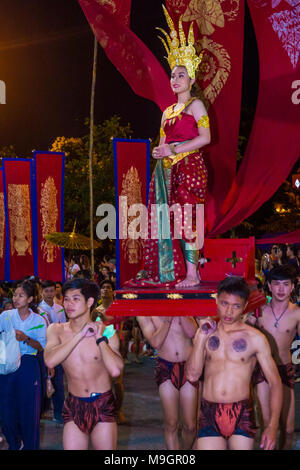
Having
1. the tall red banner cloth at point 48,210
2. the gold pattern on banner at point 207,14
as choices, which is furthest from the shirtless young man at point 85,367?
the tall red banner cloth at point 48,210

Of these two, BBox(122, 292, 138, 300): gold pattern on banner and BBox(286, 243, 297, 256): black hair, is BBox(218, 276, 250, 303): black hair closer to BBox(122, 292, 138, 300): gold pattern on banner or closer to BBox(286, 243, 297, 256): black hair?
BBox(122, 292, 138, 300): gold pattern on banner

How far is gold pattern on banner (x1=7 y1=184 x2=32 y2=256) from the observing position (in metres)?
14.7

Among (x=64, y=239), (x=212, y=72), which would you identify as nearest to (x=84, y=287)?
(x=212, y=72)

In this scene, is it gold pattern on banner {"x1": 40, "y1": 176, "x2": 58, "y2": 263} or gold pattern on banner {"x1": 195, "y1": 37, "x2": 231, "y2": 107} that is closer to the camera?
gold pattern on banner {"x1": 195, "y1": 37, "x2": 231, "y2": 107}

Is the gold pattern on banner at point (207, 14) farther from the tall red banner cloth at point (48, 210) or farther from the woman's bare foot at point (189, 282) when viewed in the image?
the tall red banner cloth at point (48, 210)

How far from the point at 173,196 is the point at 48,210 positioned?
8624mm

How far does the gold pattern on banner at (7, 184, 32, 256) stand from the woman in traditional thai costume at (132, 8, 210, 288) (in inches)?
368

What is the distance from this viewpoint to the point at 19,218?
14773 millimetres

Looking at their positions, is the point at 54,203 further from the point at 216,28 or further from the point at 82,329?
the point at 82,329

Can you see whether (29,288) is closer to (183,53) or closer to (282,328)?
(282,328)

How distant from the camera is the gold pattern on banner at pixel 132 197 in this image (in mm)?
11664

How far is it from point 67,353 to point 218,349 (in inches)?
38.7

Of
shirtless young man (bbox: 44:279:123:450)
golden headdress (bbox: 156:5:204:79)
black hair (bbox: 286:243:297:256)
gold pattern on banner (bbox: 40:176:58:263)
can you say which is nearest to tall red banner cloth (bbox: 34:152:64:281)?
gold pattern on banner (bbox: 40:176:58:263)

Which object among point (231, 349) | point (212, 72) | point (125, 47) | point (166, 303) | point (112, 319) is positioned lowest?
point (231, 349)
